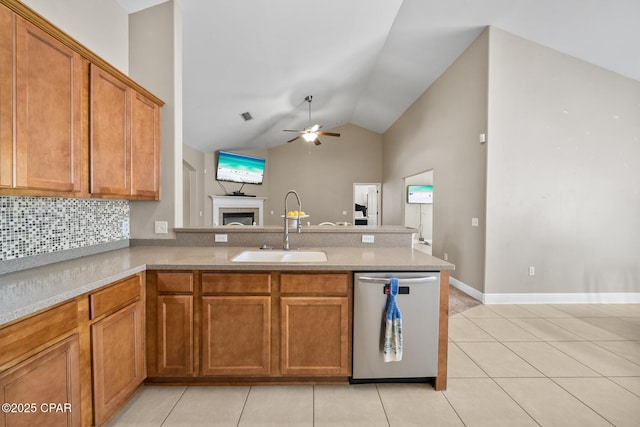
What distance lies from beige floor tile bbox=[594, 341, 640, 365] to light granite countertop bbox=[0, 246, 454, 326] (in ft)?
6.54

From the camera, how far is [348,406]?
1848mm

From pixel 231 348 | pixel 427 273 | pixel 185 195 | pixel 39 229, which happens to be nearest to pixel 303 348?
pixel 231 348

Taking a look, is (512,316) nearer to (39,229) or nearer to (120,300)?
(120,300)

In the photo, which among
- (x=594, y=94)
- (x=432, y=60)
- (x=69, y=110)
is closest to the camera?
(x=69, y=110)

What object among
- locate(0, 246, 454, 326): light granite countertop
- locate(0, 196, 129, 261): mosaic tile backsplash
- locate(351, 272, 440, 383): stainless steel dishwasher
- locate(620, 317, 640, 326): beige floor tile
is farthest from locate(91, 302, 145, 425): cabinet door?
locate(620, 317, 640, 326): beige floor tile

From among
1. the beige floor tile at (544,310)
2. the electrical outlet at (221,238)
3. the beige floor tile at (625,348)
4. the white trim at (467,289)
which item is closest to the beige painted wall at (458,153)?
the white trim at (467,289)

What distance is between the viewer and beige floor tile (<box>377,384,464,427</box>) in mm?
1728

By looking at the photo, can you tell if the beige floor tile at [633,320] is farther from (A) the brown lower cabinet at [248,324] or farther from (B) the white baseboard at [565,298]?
(A) the brown lower cabinet at [248,324]

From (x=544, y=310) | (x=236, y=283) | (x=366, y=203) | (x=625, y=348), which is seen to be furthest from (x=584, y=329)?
(x=366, y=203)

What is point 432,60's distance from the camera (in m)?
4.77

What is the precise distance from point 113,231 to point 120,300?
95 cm

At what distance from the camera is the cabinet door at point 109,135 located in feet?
5.92

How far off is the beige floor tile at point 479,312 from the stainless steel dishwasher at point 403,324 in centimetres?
169

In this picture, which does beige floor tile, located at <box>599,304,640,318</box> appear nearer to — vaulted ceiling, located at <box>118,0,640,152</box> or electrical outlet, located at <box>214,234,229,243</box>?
vaulted ceiling, located at <box>118,0,640,152</box>
